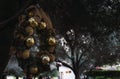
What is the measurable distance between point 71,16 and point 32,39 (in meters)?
1.35

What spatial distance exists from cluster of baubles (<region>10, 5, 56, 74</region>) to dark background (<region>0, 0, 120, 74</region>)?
167 mm

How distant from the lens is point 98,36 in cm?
521

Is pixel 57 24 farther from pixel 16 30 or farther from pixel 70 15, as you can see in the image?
pixel 16 30

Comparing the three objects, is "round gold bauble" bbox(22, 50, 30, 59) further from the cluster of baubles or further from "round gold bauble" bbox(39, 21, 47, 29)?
"round gold bauble" bbox(39, 21, 47, 29)

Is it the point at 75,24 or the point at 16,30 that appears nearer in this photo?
the point at 16,30

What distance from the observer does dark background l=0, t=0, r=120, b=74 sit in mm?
3654

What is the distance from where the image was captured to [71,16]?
4422 mm

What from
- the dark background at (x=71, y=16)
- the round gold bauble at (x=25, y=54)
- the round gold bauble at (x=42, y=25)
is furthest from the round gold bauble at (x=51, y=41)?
the dark background at (x=71, y=16)

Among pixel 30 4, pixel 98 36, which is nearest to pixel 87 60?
pixel 98 36

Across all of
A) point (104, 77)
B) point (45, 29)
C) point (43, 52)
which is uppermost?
point (104, 77)

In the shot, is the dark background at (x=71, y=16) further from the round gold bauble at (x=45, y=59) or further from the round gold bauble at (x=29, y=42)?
the round gold bauble at (x=45, y=59)

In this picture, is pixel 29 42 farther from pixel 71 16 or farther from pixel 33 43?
pixel 71 16

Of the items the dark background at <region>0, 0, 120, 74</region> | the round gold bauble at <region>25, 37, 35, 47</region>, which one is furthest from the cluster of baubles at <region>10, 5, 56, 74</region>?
the dark background at <region>0, 0, 120, 74</region>

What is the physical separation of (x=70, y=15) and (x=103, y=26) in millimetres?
579
